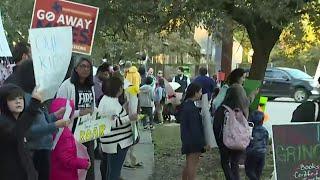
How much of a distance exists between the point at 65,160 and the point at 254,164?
3409 mm

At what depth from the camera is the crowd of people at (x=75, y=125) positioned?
4.66m

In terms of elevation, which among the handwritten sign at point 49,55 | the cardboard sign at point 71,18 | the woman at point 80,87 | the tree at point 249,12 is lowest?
the woman at point 80,87

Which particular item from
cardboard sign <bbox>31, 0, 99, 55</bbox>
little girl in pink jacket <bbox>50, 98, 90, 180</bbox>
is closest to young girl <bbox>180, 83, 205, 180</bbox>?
cardboard sign <bbox>31, 0, 99, 55</bbox>

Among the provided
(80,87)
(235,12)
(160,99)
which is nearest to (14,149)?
(80,87)

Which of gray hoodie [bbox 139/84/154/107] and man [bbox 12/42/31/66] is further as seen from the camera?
gray hoodie [bbox 139/84/154/107]

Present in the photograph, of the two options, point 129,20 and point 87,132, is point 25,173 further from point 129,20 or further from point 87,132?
point 129,20

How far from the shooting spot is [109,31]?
10336mm

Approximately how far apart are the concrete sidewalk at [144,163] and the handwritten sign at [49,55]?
3.81 m

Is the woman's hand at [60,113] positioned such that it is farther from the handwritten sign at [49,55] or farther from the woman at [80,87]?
the woman at [80,87]

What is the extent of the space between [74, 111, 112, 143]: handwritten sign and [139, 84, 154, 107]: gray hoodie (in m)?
8.42

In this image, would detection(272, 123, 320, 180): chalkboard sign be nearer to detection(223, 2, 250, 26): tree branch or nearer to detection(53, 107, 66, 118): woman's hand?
detection(53, 107, 66, 118): woman's hand

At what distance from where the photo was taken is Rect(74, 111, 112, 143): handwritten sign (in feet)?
20.8

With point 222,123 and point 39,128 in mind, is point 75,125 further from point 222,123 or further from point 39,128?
point 222,123

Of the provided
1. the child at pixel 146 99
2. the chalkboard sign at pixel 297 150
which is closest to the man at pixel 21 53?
the chalkboard sign at pixel 297 150
